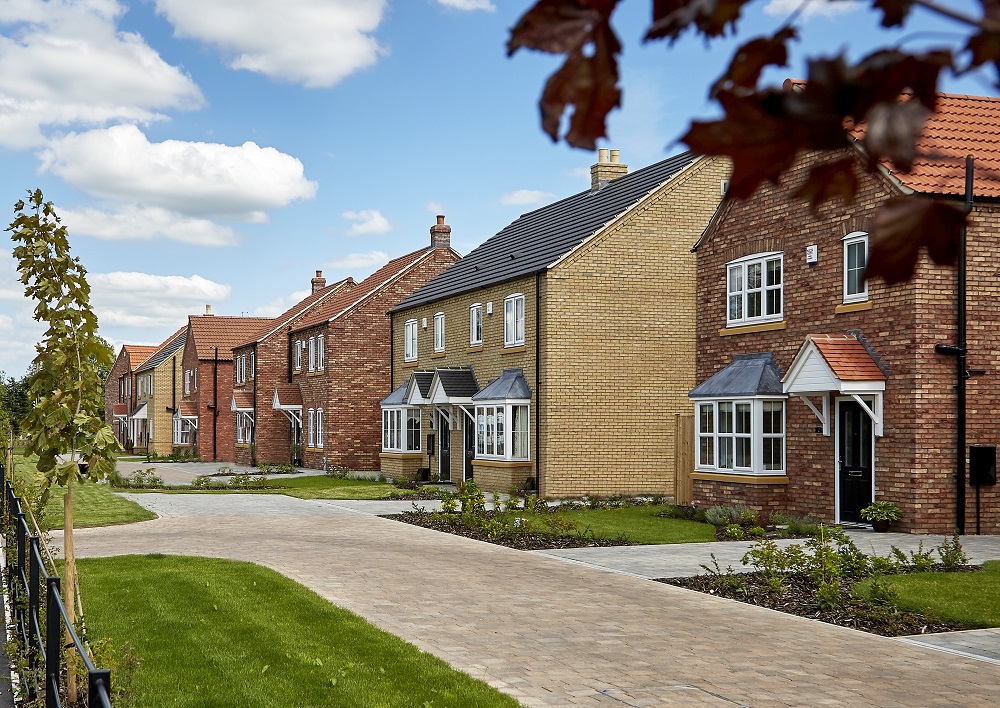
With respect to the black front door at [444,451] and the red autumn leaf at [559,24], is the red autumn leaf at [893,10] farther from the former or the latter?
the black front door at [444,451]

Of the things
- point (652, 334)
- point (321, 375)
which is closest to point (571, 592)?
point (652, 334)

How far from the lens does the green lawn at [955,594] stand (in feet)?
37.2

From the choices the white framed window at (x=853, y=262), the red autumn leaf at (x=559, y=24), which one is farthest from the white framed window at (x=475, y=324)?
the red autumn leaf at (x=559, y=24)

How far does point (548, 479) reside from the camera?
29.4 meters

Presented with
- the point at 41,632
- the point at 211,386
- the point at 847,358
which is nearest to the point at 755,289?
the point at 847,358

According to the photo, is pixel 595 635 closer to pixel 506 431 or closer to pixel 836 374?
pixel 836 374

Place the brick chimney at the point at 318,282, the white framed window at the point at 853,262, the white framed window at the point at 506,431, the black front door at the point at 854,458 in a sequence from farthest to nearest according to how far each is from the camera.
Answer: the brick chimney at the point at 318,282, the white framed window at the point at 506,431, the white framed window at the point at 853,262, the black front door at the point at 854,458

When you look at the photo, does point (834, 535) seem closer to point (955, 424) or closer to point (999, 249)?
point (955, 424)

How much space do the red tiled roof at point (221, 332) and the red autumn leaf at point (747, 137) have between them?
204 feet

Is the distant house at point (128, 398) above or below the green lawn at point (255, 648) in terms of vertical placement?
above

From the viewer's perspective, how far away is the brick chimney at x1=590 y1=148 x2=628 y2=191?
1462 inches

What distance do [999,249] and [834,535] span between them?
8.16 m

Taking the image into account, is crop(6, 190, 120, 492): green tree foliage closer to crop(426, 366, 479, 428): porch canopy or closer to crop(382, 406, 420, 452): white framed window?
crop(426, 366, 479, 428): porch canopy

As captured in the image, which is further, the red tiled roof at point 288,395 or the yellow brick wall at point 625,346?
the red tiled roof at point 288,395
